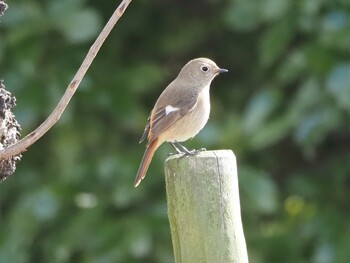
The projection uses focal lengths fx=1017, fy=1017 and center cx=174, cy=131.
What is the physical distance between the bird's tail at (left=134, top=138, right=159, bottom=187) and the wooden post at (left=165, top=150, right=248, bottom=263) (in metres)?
1.03

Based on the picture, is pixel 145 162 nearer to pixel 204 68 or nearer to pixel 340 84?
pixel 204 68

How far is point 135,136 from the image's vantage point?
24.8ft

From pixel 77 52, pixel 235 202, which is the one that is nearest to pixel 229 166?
pixel 235 202

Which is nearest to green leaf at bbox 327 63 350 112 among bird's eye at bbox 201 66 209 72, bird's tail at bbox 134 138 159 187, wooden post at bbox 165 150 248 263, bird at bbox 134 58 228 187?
bird's eye at bbox 201 66 209 72

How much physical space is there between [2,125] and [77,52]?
3554 mm

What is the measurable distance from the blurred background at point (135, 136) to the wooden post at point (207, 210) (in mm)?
3134

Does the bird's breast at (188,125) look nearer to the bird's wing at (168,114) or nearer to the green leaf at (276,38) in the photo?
the bird's wing at (168,114)

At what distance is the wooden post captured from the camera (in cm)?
345

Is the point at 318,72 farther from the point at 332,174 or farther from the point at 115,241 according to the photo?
the point at 115,241

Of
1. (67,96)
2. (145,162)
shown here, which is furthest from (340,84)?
(67,96)

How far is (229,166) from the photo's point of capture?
351 cm

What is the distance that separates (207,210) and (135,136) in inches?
162

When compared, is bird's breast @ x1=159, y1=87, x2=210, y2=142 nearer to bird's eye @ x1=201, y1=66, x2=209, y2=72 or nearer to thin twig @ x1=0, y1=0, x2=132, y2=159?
bird's eye @ x1=201, y1=66, x2=209, y2=72

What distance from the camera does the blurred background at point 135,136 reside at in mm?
6785
